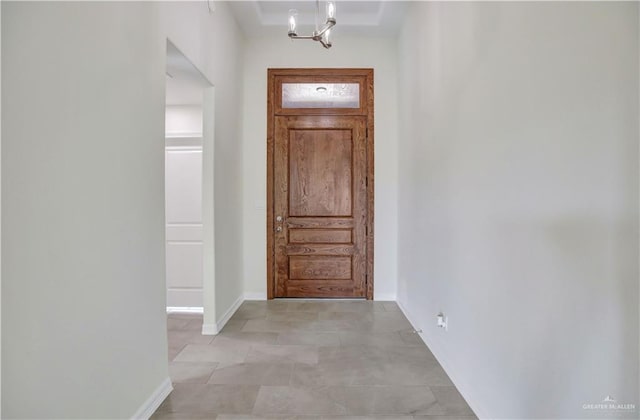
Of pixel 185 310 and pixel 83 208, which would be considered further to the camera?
pixel 185 310

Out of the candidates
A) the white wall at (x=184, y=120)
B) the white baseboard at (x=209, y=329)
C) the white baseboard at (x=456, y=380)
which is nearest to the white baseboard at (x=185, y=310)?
the white baseboard at (x=209, y=329)

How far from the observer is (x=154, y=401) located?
188 cm

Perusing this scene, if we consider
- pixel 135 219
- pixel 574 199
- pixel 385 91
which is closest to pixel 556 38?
pixel 574 199

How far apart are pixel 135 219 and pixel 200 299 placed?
2.28 m

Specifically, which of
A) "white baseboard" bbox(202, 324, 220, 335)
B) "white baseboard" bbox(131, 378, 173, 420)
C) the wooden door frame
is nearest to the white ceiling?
the wooden door frame

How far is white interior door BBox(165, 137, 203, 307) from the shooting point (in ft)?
12.3

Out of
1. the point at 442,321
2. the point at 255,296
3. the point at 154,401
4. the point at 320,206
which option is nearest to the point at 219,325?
the point at 255,296

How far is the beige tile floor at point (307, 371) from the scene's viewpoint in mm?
1878

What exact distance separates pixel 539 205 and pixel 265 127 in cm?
327

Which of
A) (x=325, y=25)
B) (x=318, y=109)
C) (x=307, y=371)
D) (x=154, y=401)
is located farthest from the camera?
(x=318, y=109)

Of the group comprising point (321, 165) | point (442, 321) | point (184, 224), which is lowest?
point (442, 321)

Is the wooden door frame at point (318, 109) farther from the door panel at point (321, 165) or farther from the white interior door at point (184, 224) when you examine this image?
the white interior door at point (184, 224)

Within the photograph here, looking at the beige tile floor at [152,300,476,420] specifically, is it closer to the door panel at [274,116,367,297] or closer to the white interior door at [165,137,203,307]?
the white interior door at [165,137,203,307]

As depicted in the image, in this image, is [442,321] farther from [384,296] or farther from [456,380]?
[384,296]
